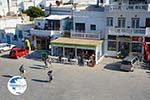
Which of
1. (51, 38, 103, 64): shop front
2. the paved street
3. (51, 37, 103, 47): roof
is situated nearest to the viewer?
the paved street

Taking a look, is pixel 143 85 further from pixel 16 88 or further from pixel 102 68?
pixel 16 88

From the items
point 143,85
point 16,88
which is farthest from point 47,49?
point 16,88

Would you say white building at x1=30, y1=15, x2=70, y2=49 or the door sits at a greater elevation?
white building at x1=30, y1=15, x2=70, y2=49

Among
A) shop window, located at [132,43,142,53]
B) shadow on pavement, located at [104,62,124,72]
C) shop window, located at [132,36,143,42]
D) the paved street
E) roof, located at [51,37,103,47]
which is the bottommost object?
the paved street

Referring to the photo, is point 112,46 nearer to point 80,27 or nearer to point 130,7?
point 80,27

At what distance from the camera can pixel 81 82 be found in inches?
1140

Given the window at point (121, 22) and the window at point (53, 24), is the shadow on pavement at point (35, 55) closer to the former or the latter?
the window at point (53, 24)

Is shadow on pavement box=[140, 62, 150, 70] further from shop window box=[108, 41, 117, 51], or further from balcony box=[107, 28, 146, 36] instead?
shop window box=[108, 41, 117, 51]

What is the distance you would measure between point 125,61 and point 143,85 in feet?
15.2

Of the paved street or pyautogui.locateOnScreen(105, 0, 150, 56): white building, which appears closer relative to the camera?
the paved street

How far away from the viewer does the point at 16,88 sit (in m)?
16.0

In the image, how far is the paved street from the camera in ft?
84.3

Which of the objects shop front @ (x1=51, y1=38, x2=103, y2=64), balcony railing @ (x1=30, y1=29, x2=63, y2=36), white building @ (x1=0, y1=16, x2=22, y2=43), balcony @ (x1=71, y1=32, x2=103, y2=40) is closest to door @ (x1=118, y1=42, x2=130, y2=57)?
shop front @ (x1=51, y1=38, x2=103, y2=64)

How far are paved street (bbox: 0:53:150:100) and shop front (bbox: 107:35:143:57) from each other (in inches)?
67.8
